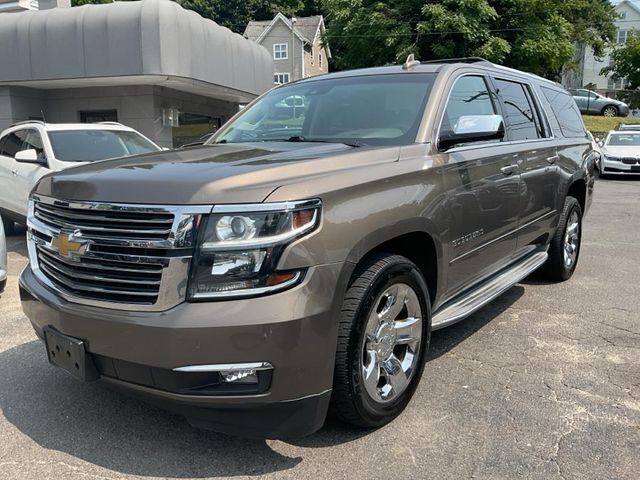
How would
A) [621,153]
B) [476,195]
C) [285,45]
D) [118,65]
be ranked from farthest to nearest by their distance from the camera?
[285,45] → [621,153] → [118,65] → [476,195]

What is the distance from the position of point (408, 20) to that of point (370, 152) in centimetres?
2537

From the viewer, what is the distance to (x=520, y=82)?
5004 millimetres

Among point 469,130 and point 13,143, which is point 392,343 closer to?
point 469,130

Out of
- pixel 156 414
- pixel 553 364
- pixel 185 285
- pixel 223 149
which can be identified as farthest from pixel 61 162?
pixel 553 364

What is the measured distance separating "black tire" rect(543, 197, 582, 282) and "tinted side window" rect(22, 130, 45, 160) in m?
6.33

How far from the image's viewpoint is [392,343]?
310cm

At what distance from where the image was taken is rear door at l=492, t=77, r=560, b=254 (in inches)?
179

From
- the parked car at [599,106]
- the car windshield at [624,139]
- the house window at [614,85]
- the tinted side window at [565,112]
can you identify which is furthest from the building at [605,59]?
the tinted side window at [565,112]

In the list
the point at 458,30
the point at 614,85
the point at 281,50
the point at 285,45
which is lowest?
the point at 614,85

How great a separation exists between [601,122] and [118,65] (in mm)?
28805

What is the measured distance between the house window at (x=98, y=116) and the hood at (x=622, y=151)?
15.0 metres

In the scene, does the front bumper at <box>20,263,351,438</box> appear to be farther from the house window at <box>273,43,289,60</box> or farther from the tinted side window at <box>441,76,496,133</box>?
the house window at <box>273,43,289,60</box>

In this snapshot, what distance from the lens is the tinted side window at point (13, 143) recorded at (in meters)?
8.33

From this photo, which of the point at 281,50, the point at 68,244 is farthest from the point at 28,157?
the point at 281,50
